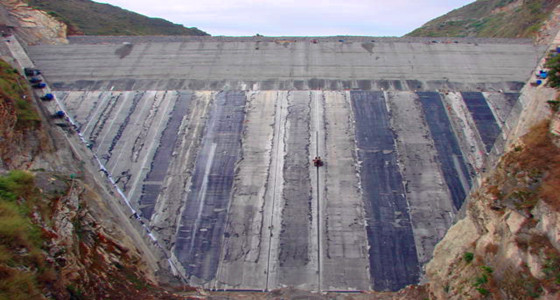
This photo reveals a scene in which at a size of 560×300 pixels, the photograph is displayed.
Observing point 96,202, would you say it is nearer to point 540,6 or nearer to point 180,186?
point 180,186

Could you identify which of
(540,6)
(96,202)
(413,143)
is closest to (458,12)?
(540,6)

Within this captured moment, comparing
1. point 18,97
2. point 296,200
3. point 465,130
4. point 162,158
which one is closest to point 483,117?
point 465,130

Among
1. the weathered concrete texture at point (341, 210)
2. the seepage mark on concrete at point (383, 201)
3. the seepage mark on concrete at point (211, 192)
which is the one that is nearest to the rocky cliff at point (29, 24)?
the seepage mark on concrete at point (211, 192)

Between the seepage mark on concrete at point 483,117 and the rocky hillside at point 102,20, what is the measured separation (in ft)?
161

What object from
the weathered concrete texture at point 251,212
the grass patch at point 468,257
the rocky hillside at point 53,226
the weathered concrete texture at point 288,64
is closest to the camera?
the rocky hillside at point 53,226

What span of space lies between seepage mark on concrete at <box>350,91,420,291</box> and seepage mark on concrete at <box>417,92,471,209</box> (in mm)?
3521

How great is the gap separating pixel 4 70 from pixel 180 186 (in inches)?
617

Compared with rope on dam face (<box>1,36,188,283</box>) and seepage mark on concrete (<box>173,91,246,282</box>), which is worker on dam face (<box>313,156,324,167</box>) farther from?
rope on dam face (<box>1,36,188,283</box>)

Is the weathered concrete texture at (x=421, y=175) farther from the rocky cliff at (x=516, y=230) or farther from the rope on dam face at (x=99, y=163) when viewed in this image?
the rope on dam face at (x=99, y=163)

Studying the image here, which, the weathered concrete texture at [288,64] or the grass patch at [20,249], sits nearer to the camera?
the grass patch at [20,249]

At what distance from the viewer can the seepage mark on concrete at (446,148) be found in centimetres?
2906

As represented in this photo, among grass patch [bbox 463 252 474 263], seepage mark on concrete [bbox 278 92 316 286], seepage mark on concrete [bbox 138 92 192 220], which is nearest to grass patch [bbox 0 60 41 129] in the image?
seepage mark on concrete [bbox 138 92 192 220]

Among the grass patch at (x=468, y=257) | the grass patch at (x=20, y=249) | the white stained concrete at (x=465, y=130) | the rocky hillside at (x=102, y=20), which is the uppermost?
the rocky hillside at (x=102, y=20)

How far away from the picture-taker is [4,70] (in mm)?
29531
